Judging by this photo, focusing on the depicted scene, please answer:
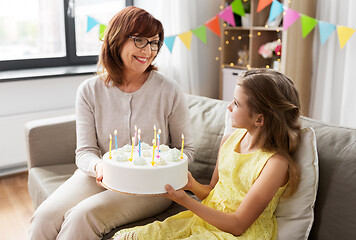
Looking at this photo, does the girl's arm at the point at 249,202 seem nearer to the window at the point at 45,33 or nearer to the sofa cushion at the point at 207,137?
the sofa cushion at the point at 207,137

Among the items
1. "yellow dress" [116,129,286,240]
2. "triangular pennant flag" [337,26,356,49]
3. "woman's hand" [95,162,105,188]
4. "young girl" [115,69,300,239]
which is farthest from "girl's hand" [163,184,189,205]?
"triangular pennant flag" [337,26,356,49]

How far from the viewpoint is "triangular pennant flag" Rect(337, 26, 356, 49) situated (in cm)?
283

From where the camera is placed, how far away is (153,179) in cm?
127

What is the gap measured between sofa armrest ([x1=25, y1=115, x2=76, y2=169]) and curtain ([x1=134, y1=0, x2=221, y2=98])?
5.17ft

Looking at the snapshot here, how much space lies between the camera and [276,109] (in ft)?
4.36

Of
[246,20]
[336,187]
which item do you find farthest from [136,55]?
[246,20]

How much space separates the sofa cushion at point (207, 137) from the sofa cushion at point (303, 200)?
21.9 inches

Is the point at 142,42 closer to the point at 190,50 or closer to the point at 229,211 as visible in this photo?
the point at 229,211

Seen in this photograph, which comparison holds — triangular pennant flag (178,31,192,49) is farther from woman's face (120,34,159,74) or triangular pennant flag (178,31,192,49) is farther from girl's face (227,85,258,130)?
girl's face (227,85,258,130)

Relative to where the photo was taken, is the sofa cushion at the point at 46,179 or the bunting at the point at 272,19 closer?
the sofa cushion at the point at 46,179

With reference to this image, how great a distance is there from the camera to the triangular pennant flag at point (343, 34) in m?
2.83

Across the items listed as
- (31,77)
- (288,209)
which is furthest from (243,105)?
(31,77)

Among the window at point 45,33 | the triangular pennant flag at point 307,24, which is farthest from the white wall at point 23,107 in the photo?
the triangular pennant flag at point 307,24

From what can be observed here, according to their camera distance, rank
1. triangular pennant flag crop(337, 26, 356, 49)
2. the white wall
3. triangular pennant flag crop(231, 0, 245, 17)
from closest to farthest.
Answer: triangular pennant flag crop(337, 26, 356, 49) → the white wall → triangular pennant flag crop(231, 0, 245, 17)
